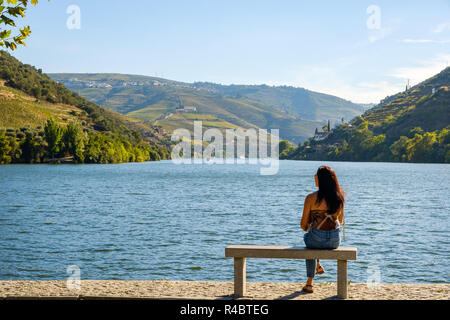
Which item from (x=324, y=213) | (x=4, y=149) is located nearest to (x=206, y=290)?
(x=324, y=213)

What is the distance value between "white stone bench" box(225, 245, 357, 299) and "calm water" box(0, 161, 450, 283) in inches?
339

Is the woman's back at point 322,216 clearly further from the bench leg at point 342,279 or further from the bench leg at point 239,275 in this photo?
the bench leg at point 239,275

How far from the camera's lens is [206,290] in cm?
1324

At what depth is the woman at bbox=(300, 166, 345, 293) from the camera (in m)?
11.8

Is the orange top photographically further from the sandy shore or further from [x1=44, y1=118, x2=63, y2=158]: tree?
[x1=44, y1=118, x2=63, y2=158]: tree

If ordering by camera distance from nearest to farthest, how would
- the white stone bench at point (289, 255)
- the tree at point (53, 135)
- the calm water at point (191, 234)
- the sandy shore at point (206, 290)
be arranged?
1. the white stone bench at point (289, 255)
2. the sandy shore at point (206, 290)
3. the calm water at point (191, 234)
4. the tree at point (53, 135)

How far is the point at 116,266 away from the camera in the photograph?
23.6 meters

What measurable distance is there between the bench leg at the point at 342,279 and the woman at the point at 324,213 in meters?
0.42

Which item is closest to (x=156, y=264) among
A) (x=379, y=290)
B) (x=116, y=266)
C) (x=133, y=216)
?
(x=116, y=266)

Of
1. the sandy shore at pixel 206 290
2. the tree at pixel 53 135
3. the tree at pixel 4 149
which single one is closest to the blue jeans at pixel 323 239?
the sandy shore at pixel 206 290

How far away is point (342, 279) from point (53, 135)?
489 ft

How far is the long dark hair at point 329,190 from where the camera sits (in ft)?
38.6
